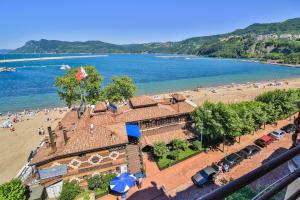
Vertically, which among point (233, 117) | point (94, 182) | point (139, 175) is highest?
point (233, 117)

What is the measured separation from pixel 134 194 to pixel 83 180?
19.9ft

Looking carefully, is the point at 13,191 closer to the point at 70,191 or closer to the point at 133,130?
the point at 70,191

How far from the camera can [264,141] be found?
31344mm

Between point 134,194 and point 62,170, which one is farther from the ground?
point 62,170

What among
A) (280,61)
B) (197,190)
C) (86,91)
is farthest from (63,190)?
(280,61)

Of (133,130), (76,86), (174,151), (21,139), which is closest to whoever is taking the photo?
(174,151)

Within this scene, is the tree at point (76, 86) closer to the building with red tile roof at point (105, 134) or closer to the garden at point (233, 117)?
the building with red tile roof at point (105, 134)

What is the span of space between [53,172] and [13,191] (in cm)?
412

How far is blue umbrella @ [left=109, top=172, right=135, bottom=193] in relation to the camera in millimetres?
22734

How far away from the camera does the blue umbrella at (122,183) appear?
22.7 metres

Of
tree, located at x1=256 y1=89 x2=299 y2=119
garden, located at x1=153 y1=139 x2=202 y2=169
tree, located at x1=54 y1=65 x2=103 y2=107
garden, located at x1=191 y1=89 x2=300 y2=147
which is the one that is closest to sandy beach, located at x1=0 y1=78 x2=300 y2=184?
tree, located at x1=54 y1=65 x2=103 y2=107

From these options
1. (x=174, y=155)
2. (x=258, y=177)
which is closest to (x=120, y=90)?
(x=174, y=155)

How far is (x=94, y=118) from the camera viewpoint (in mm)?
31250

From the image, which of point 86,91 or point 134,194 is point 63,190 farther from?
point 86,91
